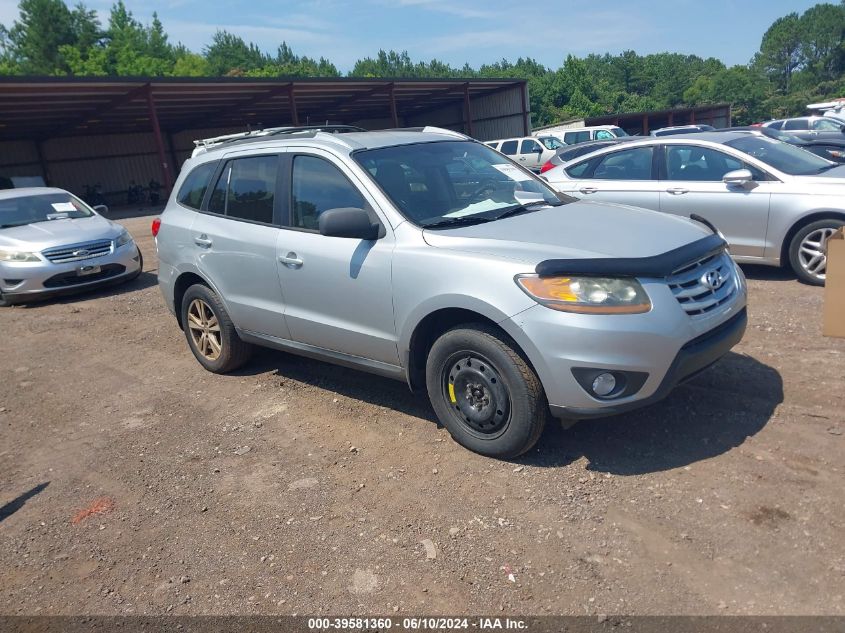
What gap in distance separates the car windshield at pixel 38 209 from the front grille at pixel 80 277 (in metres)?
1.44

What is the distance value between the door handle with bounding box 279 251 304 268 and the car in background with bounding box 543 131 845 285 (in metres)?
4.73

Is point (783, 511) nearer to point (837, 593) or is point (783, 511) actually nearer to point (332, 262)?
point (837, 593)

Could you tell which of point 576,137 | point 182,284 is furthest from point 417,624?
point 576,137

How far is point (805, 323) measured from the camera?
579cm

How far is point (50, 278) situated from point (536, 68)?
296 ft

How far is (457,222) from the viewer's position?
4.29 metres

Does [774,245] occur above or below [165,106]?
below

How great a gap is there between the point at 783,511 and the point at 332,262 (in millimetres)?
2896

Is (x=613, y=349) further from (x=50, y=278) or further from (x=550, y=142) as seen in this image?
(x=550, y=142)

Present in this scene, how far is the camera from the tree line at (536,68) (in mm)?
67625

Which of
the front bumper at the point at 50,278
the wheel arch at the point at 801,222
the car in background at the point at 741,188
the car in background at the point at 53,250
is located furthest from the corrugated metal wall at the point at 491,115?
the wheel arch at the point at 801,222

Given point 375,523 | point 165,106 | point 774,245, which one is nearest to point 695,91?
point 165,106

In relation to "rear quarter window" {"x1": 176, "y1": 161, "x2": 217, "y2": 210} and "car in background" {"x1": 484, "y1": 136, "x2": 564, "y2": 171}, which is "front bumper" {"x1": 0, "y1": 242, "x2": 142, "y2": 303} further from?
"car in background" {"x1": 484, "y1": 136, "x2": 564, "y2": 171}

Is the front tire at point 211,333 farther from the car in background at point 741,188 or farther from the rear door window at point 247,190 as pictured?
the car in background at point 741,188
